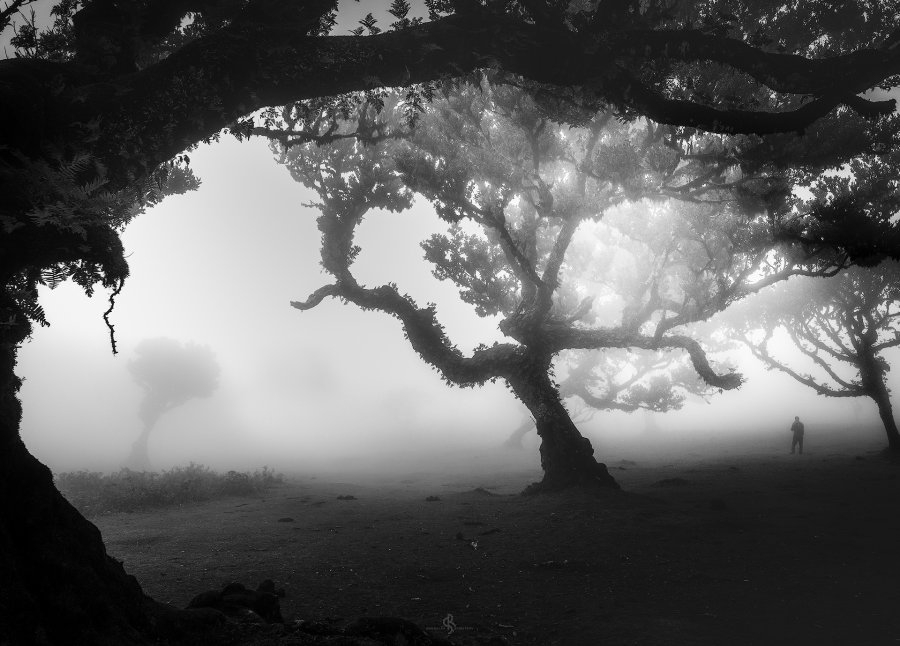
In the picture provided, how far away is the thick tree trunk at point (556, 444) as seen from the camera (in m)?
14.2

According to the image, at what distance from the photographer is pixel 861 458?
64.0ft

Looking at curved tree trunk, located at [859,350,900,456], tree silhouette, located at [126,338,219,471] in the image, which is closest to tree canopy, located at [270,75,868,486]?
Answer: curved tree trunk, located at [859,350,900,456]

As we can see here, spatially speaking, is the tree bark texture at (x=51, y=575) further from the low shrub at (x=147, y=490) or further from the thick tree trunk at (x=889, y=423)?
the thick tree trunk at (x=889, y=423)

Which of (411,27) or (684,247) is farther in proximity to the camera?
(684,247)

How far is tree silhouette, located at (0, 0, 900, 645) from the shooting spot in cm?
353

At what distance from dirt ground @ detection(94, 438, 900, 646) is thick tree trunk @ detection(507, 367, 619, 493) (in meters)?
1.33

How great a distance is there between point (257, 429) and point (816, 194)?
321 feet

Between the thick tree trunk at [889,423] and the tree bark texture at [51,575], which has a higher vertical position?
the tree bark texture at [51,575]

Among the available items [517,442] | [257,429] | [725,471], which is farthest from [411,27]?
[257,429]

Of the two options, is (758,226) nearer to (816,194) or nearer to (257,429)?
(816,194)

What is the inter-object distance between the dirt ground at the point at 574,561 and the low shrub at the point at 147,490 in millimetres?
1395

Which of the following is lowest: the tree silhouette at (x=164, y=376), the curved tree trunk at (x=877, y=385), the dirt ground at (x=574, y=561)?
the dirt ground at (x=574, y=561)

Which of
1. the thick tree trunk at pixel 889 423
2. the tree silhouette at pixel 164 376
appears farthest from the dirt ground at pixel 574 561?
the tree silhouette at pixel 164 376

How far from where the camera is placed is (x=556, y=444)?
1495 cm
